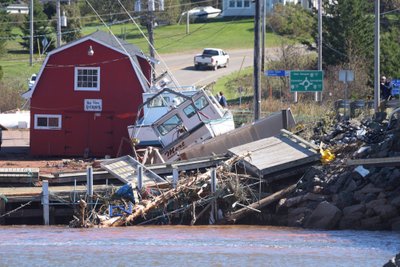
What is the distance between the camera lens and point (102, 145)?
4491 cm

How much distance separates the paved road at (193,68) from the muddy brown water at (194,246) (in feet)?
129

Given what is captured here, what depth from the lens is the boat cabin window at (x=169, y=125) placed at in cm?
4122

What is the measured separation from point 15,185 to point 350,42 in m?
34.2

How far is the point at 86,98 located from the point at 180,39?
47507 millimetres

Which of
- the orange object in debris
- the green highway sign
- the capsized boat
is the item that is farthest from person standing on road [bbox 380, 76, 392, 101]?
the orange object in debris

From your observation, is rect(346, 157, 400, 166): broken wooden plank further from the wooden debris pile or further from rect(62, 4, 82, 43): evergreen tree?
rect(62, 4, 82, 43): evergreen tree

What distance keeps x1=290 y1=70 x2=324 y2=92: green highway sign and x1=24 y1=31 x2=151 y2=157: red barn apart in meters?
6.79

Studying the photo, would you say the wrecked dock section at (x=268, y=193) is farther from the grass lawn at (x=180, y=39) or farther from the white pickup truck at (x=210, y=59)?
the grass lawn at (x=180, y=39)

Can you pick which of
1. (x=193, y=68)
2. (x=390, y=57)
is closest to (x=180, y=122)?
(x=390, y=57)

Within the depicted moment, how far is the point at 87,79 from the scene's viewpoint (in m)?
45.4

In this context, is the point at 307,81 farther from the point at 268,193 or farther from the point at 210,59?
the point at 210,59

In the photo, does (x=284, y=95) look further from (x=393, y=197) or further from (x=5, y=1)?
(x=5, y=1)

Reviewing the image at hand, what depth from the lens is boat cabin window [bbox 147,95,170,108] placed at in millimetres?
42969

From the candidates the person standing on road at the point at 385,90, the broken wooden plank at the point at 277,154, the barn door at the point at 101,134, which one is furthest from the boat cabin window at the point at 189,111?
the person standing on road at the point at 385,90
